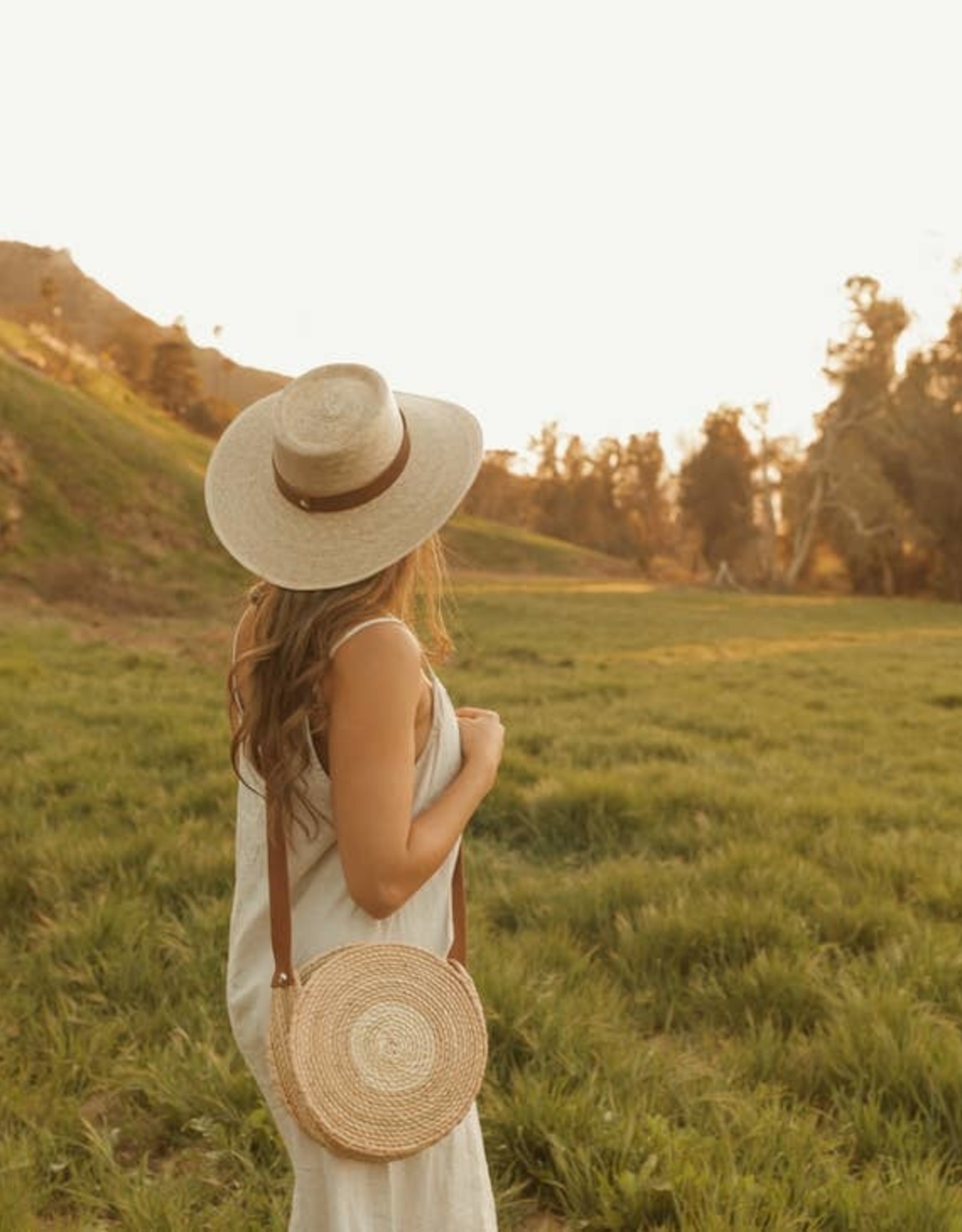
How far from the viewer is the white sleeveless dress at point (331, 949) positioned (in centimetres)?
194

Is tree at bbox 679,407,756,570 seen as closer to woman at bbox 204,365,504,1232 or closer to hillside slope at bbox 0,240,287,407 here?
woman at bbox 204,365,504,1232

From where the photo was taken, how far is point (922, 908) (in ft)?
16.5

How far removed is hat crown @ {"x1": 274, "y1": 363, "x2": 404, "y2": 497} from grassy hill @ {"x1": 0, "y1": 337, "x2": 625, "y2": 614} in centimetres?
1858

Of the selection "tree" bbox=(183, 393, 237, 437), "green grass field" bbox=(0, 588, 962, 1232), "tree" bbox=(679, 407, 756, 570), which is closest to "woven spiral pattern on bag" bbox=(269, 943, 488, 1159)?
"green grass field" bbox=(0, 588, 962, 1232)

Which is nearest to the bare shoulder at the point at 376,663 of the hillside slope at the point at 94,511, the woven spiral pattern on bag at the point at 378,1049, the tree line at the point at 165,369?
the woven spiral pattern on bag at the point at 378,1049

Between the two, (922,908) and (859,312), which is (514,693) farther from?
(859,312)

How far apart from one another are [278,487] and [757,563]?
5734 cm

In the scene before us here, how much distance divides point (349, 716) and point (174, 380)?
275 feet

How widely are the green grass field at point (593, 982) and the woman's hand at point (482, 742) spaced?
4.75 feet

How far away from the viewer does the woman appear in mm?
1794

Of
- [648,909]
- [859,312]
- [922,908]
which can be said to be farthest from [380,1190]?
[859,312]

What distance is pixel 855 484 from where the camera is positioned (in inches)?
1842

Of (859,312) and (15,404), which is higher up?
(859,312)

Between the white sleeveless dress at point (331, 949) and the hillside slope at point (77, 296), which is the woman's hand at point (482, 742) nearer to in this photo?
the white sleeveless dress at point (331, 949)
